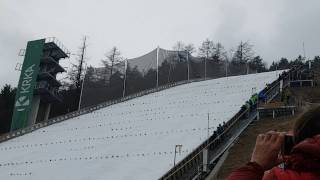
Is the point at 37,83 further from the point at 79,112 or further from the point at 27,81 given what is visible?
the point at 79,112

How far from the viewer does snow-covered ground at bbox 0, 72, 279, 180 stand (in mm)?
14922

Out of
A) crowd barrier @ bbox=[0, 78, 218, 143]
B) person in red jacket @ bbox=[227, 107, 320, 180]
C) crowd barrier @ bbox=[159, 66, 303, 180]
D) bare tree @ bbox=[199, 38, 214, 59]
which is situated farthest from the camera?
bare tree @ bbox=[199, 38, 214, 59]

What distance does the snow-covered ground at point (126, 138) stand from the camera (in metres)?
14.9

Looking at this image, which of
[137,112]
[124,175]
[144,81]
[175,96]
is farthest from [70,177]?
[144,81]

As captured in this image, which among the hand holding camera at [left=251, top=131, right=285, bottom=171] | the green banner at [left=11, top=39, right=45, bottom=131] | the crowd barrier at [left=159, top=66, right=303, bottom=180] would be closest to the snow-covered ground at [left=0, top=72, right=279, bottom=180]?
the crowd barrier at [left=159, top=66, right=303, bottom=180]

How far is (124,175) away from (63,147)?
20.9ft

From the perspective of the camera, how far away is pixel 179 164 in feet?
43.1

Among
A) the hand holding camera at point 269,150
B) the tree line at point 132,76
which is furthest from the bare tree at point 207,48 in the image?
the hand holding camera at point 269,150

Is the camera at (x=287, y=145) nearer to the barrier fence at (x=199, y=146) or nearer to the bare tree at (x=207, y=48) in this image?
the barrier fence at (x=199, y=146)

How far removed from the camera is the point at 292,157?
5.94 ft

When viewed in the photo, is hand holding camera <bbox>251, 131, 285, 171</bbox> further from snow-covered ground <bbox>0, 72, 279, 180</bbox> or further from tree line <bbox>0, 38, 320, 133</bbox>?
tree line <bbox>0, 38, 320, 133</bbox>

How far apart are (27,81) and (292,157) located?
33.3 meters

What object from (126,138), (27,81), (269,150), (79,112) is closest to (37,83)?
(27,81)

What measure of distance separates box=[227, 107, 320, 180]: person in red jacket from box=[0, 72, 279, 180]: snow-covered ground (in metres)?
10.7
